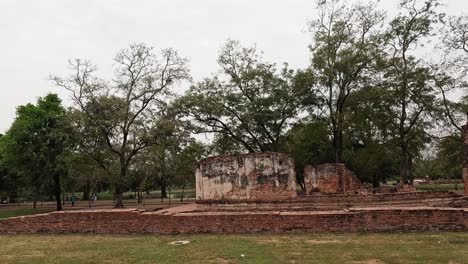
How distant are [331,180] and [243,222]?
10290 millimetres

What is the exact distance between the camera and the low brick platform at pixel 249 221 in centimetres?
975

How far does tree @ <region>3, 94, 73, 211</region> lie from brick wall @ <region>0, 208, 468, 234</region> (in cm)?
1307

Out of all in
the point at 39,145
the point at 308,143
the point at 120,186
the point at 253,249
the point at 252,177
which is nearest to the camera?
the point at 253,249

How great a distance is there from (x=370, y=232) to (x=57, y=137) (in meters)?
20.9

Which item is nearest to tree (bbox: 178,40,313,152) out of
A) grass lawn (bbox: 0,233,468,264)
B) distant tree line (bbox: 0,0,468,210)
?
distant tree line (bbox: 0,0,468,210)

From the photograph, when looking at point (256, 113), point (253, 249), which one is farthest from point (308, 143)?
point (253, 249)

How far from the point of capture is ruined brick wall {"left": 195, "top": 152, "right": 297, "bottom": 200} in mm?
15852

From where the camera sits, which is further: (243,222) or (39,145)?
(39,145)

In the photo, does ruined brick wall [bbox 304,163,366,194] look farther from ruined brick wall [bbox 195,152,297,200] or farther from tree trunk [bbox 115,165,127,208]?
tree trunk [bbox 115,165,127,208]

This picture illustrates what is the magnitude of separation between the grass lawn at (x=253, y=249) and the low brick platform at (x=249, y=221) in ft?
1.60

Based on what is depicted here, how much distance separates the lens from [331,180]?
19.8 metres

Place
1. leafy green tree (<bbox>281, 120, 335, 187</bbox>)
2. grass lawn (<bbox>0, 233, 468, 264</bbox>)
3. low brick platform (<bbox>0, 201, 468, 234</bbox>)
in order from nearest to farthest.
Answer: grass lawn (<bbox>0, 233, 468, 264</bbox>), low brick platform (<bbox>0, 201, 468, 234</bbox>), leafy green tree (<bbox>281, 120, 335, 187</bbox>)

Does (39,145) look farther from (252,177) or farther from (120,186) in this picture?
(252,177)

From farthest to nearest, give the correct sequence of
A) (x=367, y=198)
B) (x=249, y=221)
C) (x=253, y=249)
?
(x=367, y=198) < (x=249, y=221) < (x=253, y=249)
